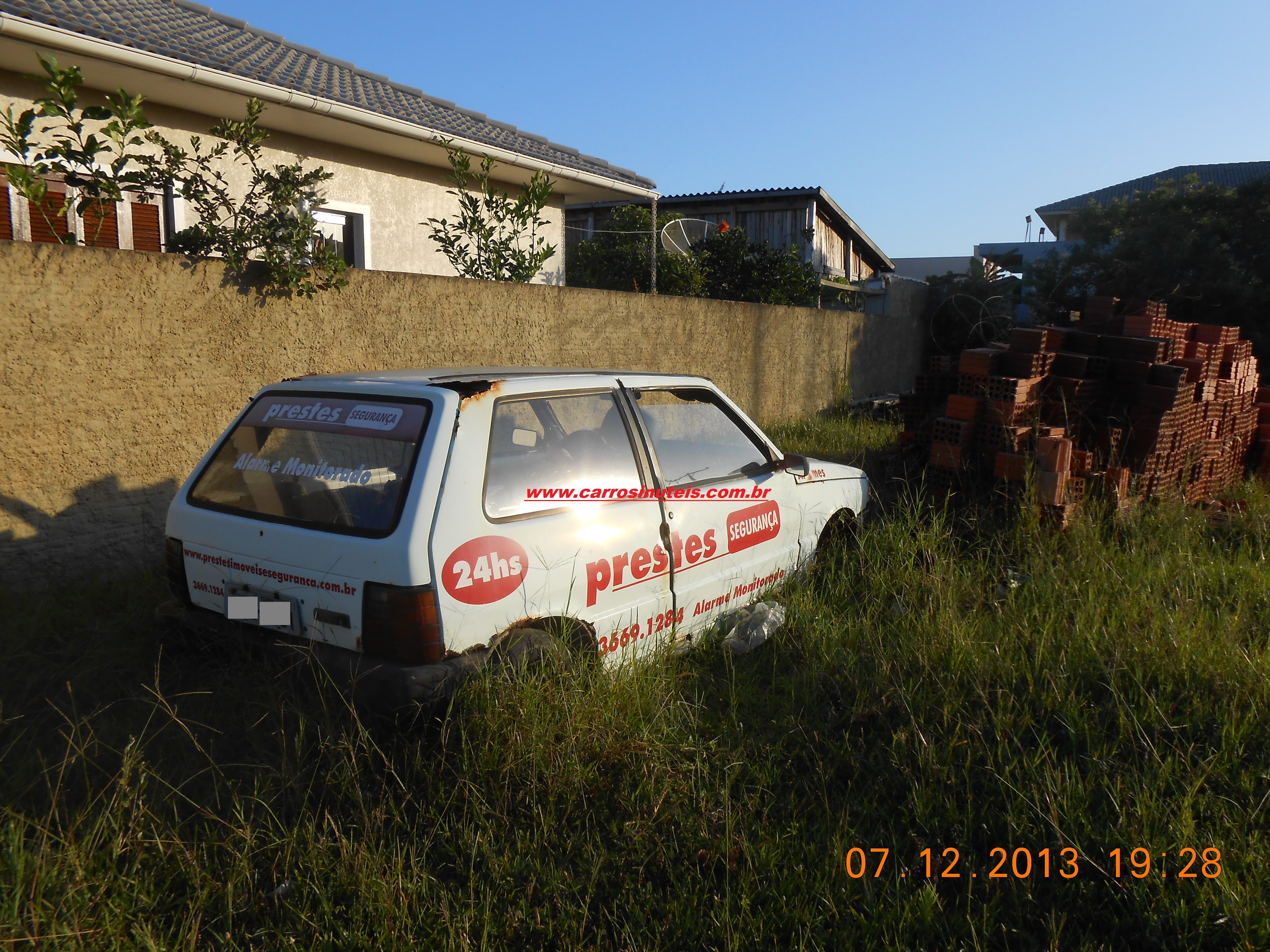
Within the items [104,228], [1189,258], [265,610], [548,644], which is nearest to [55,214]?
[104,228]

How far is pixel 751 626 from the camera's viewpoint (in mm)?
3867

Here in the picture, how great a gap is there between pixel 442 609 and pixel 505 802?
25.0 inches

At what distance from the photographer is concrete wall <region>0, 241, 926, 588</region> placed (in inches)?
158

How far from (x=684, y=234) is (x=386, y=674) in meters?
12.1

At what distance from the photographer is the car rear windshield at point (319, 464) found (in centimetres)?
277

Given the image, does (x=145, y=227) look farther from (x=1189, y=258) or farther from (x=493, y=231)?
(x=1189, y=258)

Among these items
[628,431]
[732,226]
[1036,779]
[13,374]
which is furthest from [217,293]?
[732,226]

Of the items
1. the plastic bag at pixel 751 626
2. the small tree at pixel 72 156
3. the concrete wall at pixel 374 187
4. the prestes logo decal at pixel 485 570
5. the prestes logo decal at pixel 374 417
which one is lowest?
the plastic bag at pixel 751 626

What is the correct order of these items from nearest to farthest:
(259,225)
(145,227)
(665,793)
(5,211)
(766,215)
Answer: (665,793), (259,225), (5,211), (145,227), (766,215)

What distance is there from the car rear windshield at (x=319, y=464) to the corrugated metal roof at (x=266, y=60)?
4.35 metres

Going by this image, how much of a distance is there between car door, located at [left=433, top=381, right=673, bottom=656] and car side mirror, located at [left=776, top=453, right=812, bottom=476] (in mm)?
1096

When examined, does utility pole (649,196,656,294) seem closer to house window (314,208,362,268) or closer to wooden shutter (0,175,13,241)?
house window (314,208,362,268)
